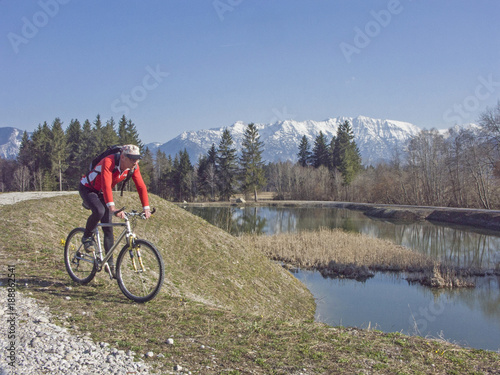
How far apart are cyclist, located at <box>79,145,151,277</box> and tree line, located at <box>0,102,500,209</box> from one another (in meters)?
42.6

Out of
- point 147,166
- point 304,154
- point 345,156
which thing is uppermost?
point 304,154

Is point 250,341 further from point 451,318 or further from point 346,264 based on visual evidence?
point 346,264

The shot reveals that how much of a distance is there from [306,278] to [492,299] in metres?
7.59

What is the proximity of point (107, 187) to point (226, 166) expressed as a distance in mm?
66450

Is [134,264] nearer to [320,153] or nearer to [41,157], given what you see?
[41,157]

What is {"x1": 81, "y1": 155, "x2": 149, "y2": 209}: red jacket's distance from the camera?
5.17 m

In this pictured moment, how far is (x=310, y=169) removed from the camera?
78.2 m

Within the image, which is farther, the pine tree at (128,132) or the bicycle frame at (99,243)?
the pine tree at (128,132)

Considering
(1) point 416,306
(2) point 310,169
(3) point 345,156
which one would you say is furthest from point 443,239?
(2) point 310,169

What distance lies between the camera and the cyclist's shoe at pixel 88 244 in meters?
5.75

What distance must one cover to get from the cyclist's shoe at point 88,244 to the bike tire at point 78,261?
0.35 feet

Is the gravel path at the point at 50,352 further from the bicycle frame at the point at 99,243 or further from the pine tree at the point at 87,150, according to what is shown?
the pine tree at the point at 87,150

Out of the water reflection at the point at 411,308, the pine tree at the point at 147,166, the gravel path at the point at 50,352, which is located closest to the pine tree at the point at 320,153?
the pine tree at the point at 147,166

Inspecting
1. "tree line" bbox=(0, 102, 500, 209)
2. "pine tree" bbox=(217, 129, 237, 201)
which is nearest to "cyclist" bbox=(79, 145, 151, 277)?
"tree line" bbox=(0, 102, 500, 209)
